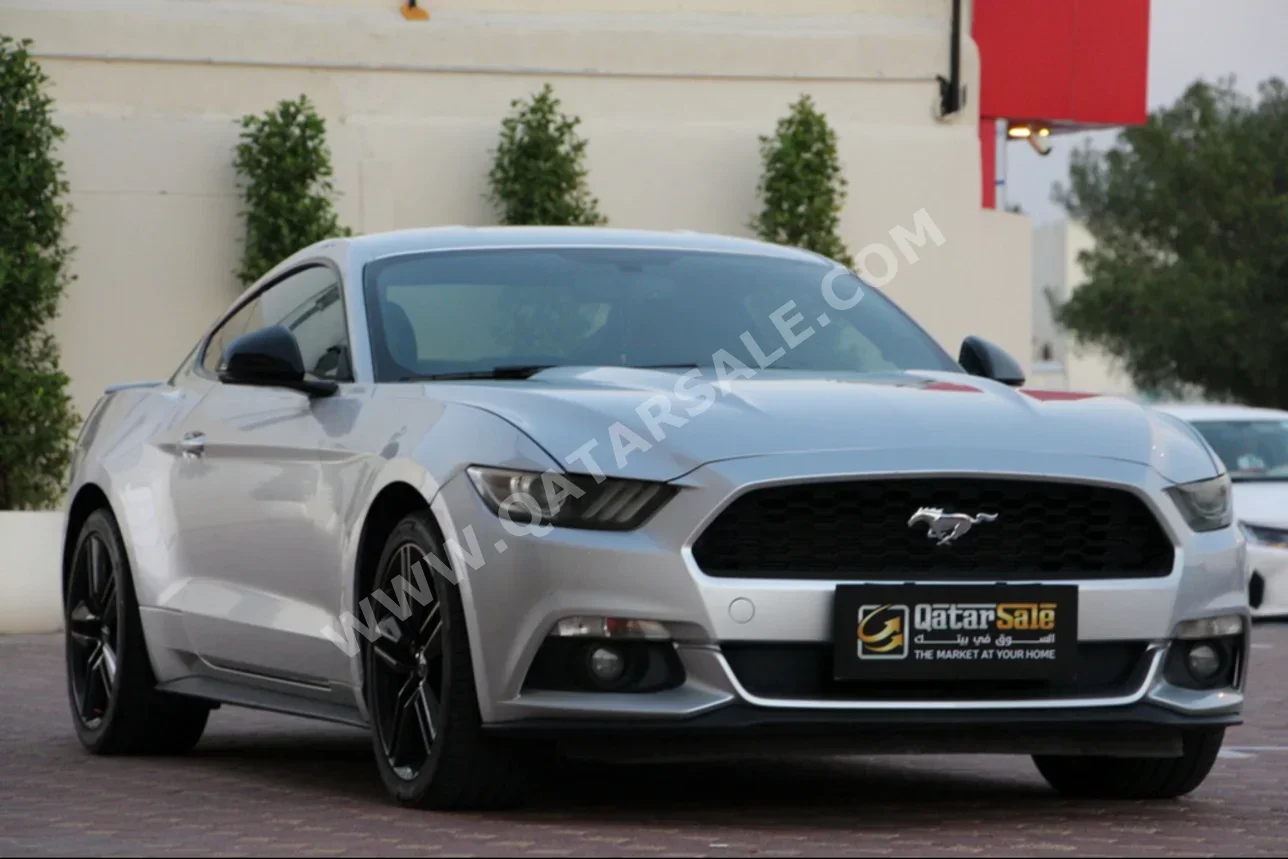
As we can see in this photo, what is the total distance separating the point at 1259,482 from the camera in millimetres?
17797

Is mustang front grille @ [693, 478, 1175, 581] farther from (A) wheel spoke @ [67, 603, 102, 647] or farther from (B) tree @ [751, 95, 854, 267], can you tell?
(B) tree @ [751, 95, 854, 267]

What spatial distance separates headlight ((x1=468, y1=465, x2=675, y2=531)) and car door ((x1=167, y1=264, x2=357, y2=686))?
92 cm

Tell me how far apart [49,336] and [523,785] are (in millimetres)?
12766

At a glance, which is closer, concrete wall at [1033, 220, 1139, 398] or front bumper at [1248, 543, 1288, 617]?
front bumper at [1248, 543, 1288, 617]

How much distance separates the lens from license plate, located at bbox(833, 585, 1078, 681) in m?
5.97

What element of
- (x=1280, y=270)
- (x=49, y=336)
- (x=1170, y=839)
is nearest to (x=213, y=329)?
(x=1170, y=839)

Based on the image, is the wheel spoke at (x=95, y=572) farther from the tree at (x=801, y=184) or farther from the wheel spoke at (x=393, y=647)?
the tree at (x=801, y=184)

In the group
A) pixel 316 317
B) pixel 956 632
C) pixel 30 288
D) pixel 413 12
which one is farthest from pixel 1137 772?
pixel 413 12

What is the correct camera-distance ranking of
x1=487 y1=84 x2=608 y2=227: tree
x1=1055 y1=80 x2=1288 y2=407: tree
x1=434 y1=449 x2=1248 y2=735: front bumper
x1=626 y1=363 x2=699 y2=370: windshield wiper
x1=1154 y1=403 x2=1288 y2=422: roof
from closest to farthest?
x1=434 y1=449 x2=1248 y2=735: front bumper, x1=626 y1=363 x2=699 y2=370: windshield wiper, x1=1154 y1=403 x2=1288 y2=422: roof, x1=487 y1=84 x2=608 y2=227: tree, x1=1055 y1=80 x2=1288 y2=407: tree

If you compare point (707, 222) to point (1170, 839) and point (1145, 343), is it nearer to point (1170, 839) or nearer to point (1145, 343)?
point (1170, 839)

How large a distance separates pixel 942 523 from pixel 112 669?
356 cm

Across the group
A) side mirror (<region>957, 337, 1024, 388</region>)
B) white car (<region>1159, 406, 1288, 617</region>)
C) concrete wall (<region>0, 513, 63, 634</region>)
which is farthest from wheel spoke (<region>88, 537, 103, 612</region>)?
white car (<region>1159, 406, 1288, 617</region>)

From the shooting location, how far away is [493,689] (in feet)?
19.9

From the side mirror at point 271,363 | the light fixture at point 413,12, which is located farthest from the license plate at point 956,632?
the light fixture at point 413,12
